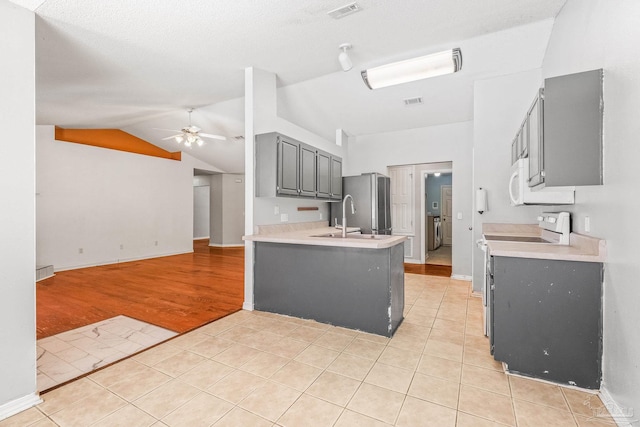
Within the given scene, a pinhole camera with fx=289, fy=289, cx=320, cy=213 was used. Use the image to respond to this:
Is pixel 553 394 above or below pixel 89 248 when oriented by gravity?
below

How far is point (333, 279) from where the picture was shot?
2.89 m

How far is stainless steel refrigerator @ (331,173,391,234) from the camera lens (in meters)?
5.07

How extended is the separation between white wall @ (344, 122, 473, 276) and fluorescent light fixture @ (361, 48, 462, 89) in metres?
2.14

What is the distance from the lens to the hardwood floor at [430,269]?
209 inches

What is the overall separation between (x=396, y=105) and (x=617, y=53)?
3.35 m

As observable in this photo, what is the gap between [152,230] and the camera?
7.29 m

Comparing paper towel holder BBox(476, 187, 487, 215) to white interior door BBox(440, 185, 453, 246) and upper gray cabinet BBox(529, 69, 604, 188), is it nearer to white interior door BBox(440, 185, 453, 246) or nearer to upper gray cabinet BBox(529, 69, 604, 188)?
upper gray cabinet BBox(529, 69, 604, 188)

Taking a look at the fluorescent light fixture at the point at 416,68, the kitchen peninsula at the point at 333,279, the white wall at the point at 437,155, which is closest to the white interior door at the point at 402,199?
the white wall at the point at 437,155

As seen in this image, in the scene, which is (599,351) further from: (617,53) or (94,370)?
(94,370)

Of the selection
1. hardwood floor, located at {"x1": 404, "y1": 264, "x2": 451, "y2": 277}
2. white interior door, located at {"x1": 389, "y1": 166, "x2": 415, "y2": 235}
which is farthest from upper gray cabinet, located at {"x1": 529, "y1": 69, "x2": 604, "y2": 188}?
white interior door, located at {"x1": 389, "y1": 166, "x2": 415, "y2": 235}

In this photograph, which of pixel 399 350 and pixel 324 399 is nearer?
pixel 324 399

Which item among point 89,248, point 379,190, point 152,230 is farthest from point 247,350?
point 152,230

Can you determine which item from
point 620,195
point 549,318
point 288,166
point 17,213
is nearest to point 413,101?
point 288,166

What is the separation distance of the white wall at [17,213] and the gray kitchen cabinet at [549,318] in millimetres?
3072
